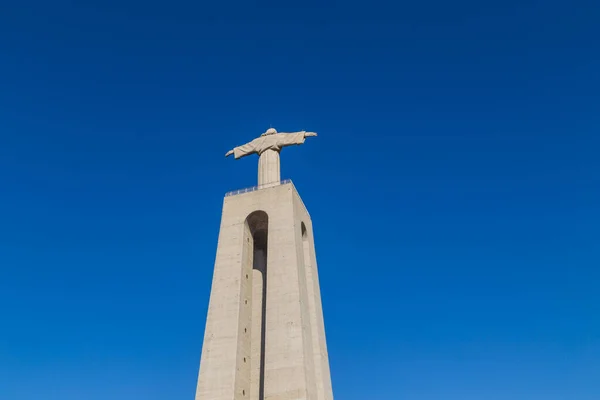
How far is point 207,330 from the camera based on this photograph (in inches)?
1056

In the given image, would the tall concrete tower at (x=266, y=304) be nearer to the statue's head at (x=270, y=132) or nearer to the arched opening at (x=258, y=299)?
the arched opening at (x=258, y=299)

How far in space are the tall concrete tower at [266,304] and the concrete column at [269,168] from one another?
7 cm

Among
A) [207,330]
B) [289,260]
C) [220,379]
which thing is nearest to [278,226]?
[289,260]

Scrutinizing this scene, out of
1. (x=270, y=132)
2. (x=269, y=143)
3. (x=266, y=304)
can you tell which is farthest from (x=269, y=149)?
(x=266, y=304)

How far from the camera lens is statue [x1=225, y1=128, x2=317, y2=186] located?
33875 millimetres

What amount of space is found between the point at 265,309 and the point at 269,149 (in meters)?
11.1

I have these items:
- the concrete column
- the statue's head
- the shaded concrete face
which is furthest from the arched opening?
the statue's head

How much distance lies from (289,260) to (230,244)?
12.6 feet

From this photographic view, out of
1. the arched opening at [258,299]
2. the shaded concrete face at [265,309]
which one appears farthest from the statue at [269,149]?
the arched opening at [258,299]

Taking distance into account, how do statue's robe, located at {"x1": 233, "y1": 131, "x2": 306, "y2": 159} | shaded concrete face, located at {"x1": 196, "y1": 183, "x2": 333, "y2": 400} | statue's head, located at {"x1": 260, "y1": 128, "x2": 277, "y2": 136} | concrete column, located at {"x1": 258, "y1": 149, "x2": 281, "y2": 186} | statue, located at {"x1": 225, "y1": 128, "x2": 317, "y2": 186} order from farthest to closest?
statue's head, located at {"x1": 260, "y1": 128, "x2": 277, "y2": 136}, statue's robe, located at {"x1": 233, "y1": 131, "x2": 306, "y2": 159}, statue, located at {"x1": 225, "y1": 128, "x2": 317, "y2": 186}, concrete column, located at {"x1": 258, "y1": 149, "x2": 281, "y2": 186}, shaded concrete face, located at {"x1": 196, "y1": 183, "x2": 333, "y2": 400}

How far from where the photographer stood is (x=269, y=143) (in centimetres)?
3509

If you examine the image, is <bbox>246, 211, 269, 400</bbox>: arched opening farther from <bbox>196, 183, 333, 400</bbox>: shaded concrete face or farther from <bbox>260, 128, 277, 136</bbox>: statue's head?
<bbox>260, 128, 277, 136</bbox>: statue's head

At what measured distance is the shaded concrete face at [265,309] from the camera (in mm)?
24859

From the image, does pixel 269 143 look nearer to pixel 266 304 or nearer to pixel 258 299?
pixel 258 299
